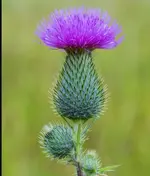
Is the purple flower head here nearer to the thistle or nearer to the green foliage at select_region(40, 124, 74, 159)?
the thistle

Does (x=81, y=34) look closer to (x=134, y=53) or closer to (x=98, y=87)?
(x=98, y=87)

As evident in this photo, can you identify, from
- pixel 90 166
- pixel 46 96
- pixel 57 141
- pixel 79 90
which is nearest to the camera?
pixel 90 166

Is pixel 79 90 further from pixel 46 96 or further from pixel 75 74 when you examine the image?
pixel 46 96

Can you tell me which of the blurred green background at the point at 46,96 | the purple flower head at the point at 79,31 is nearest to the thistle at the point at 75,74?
the purple flower head at the point at 79,31

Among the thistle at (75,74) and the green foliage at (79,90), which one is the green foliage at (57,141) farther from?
the green foliage at (79,90)

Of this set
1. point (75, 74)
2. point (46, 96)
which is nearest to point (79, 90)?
point (75, 74)
